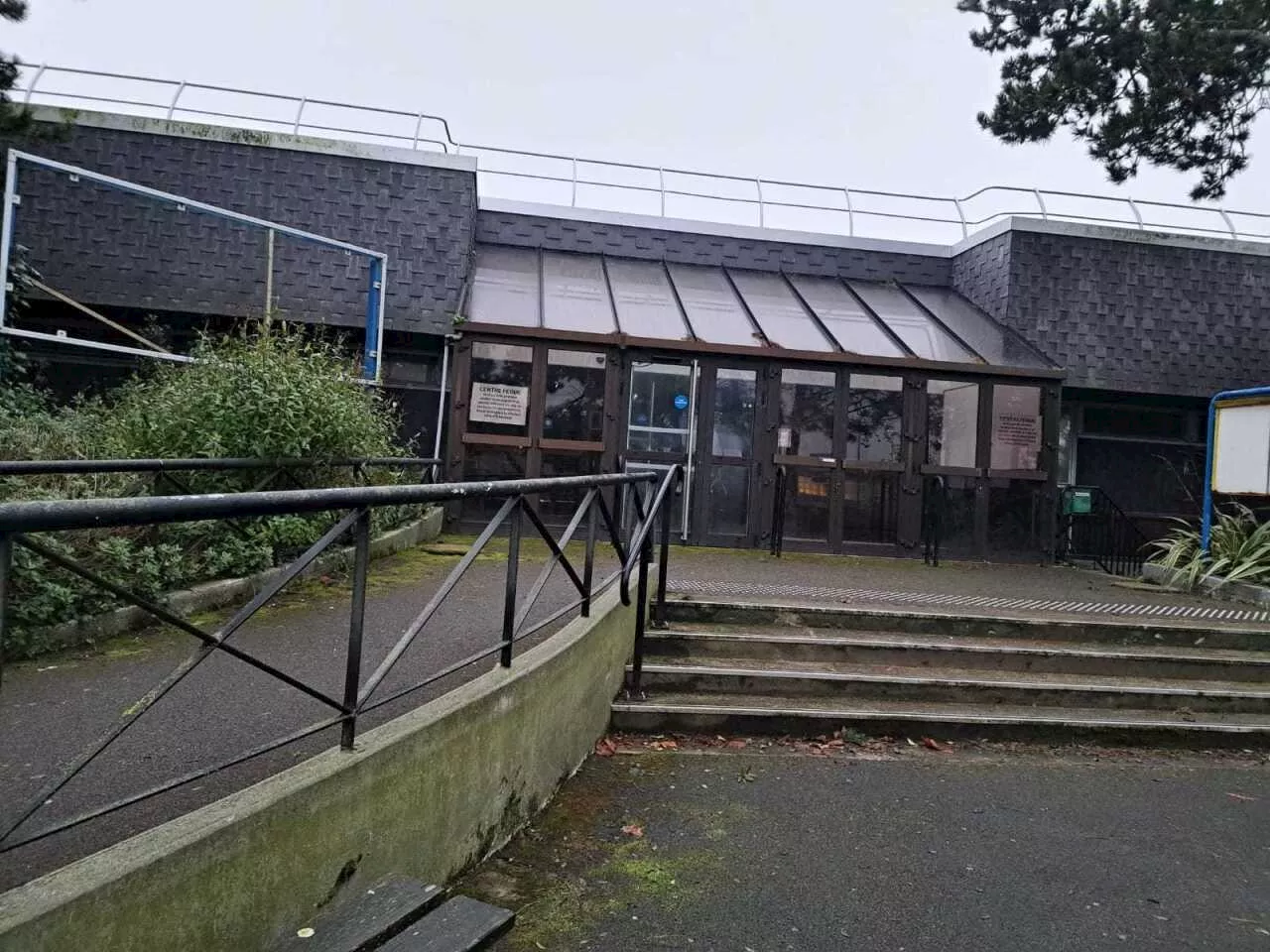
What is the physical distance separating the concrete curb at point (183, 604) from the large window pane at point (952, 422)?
22.1ft

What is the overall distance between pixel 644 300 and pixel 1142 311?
23.5 feet

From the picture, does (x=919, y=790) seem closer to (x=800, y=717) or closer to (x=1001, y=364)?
(x=800, y=717)

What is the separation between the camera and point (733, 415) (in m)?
10.1

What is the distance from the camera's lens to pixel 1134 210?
12.9 metres

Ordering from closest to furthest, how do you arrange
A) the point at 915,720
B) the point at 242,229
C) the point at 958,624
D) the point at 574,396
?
the point at 915,720 < the point at 958,624 < the point at 242,229 < the point at 574,396

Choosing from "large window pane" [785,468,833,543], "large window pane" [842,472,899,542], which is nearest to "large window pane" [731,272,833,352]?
"large window pane" [785,468,833,543]

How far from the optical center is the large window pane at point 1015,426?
10297 millimetres

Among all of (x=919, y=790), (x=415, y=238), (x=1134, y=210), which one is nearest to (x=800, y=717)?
(x=919, y=790)

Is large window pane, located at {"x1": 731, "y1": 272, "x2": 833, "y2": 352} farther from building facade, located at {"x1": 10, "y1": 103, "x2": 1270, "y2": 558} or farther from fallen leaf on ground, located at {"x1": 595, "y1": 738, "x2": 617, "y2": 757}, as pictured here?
fallen leaf on ground, located at {"x1": 595, "y1": 738, "x2": 617, "y2": 757}

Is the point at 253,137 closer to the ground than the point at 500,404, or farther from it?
farther from it

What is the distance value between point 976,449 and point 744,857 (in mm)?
8278

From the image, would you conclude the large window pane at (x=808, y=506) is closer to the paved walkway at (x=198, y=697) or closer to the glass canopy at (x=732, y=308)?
the glass canopy at (x=732, y=308)

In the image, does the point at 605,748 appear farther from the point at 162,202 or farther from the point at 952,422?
the point at 162,202

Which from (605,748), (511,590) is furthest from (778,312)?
(511,590)
